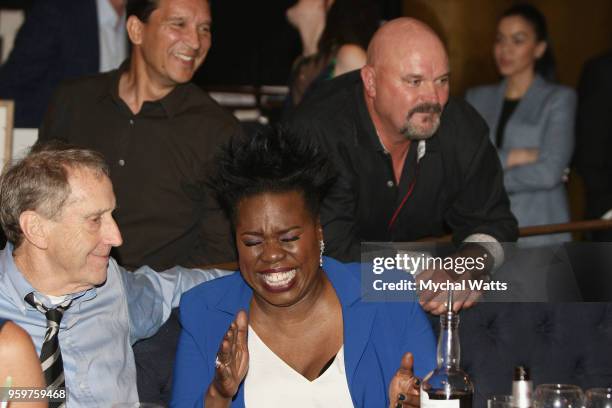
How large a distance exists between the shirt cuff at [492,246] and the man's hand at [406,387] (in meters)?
0.97

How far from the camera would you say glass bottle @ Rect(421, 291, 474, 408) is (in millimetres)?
2207

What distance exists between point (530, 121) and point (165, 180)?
197 centimetres

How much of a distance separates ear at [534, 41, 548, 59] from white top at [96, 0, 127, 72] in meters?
1.94

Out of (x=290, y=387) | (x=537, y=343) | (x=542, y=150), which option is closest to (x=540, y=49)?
(x=542, y=150)

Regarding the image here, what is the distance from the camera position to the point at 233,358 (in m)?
2.46

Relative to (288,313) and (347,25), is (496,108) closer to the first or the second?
(347,25)

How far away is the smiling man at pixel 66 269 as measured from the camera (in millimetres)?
2592

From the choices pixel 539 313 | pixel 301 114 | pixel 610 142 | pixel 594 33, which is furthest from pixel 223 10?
pixel 539 313

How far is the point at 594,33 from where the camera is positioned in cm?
710

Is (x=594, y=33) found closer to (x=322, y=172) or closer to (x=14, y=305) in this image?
(x=322, y=172)

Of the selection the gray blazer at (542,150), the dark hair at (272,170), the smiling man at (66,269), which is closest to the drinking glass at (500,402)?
the dark hair at (272,170)

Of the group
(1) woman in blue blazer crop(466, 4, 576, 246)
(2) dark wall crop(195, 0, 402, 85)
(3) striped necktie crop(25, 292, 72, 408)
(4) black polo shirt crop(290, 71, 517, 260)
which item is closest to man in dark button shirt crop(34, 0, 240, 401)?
(4) black polo shirt crop(290, 71, 517, 260)

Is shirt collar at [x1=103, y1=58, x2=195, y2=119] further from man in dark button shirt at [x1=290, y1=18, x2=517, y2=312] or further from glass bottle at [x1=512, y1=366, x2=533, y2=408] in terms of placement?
glass bottle at [x1=512, y1=366, x2=533, y2=408]

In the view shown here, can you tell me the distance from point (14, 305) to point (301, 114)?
53.1 inches
